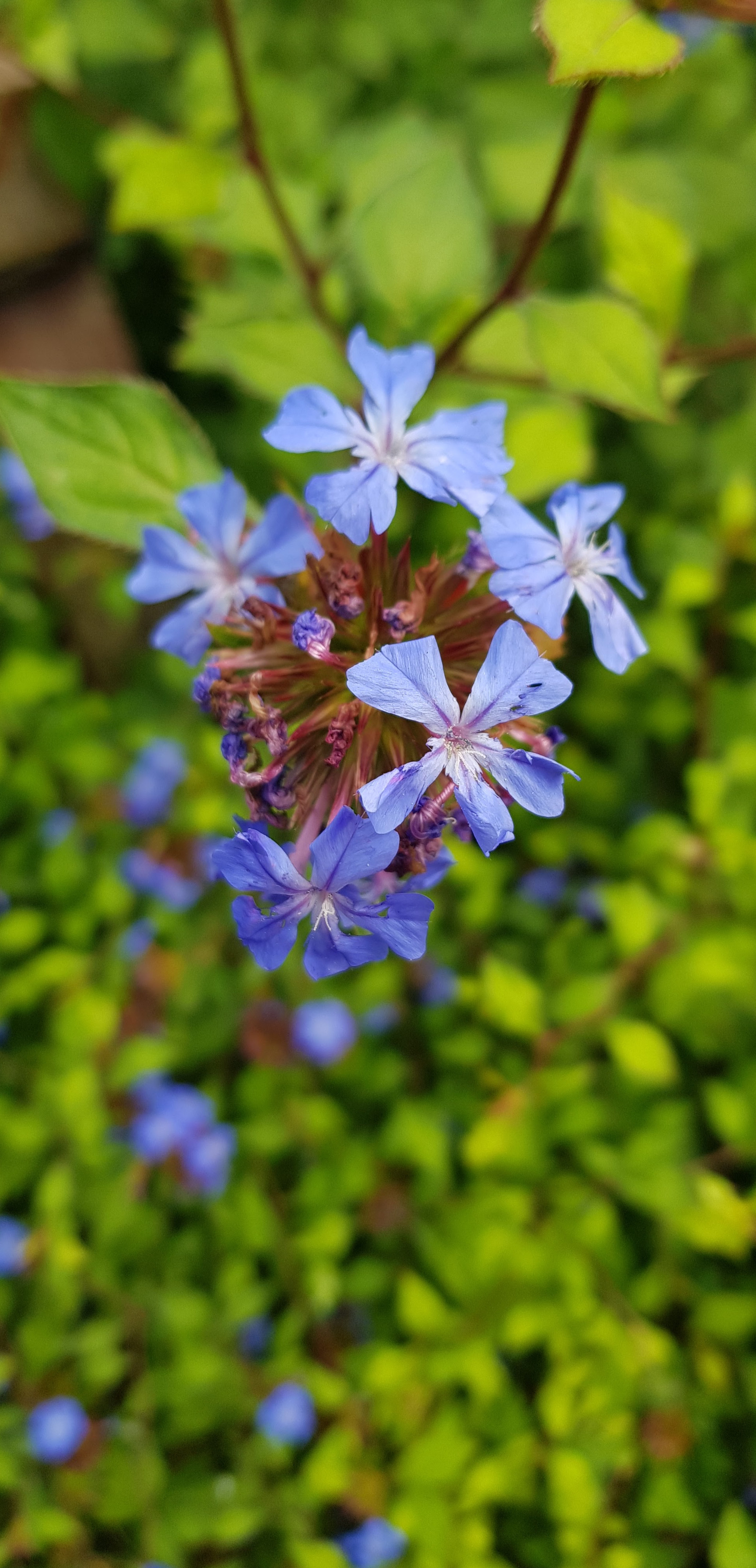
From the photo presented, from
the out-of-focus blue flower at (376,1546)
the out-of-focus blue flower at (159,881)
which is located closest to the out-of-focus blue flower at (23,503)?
the out-of-focus blue flower at (159,881)

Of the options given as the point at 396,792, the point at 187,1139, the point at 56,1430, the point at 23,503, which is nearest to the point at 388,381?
the point at 396,792

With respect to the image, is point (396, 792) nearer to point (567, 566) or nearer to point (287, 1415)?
point (567, 566)

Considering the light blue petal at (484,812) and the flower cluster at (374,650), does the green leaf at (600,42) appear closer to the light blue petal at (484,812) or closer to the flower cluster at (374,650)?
the flower cluster at (374,650)

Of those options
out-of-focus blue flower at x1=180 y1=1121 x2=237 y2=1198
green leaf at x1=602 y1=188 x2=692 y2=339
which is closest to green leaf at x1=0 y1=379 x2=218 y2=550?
green leaf at x1=602 y1=188 x2=692 y2=339

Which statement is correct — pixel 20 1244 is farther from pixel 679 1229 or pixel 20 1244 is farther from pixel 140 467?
pixel 140 467

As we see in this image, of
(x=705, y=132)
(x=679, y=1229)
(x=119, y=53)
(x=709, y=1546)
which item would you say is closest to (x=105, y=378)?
(x=119, y=53)

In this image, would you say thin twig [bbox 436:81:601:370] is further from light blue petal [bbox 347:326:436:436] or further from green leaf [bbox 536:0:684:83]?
light blue petal [bbox 347:326:436:436]
